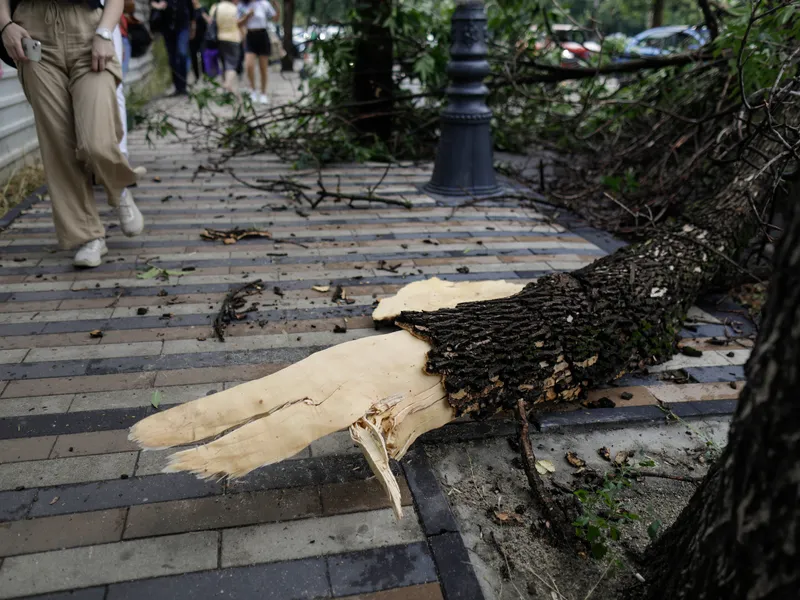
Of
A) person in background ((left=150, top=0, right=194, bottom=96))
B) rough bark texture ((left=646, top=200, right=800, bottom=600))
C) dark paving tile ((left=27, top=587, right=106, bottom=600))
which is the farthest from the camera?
person in background ((left=150, top=0, right=194, bottom=96))

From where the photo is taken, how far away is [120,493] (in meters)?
2.07

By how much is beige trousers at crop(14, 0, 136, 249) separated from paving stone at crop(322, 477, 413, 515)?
8.15 feet

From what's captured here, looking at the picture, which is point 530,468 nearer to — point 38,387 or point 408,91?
point 38,387

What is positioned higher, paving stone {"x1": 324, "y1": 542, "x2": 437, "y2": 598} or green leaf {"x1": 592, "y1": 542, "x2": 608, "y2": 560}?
green leaf {"x1": 592, "y1": 542, "x2": 608, "y2": 560}

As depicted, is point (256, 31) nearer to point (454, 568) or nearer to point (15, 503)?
point (15, 503)

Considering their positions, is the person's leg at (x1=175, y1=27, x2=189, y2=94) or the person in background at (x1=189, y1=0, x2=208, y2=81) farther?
the person in background at (x1=189, y1=0, x2=208, y2=81)

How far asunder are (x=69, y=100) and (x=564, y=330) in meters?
2.98

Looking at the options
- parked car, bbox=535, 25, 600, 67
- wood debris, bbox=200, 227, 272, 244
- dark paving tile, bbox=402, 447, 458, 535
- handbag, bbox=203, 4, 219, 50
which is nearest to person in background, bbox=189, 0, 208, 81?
handbag, bbox=203, 4, 219, 50

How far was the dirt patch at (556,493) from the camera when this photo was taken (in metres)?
1.84

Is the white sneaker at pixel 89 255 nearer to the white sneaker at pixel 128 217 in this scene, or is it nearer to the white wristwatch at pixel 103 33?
the white sneaker at pixel 128 217

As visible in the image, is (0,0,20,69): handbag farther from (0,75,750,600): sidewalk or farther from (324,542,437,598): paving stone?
(324,542,437,598): paving stone

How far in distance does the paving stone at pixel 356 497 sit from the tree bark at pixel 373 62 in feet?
16.7

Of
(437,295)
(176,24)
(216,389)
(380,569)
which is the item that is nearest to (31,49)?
(216,389)

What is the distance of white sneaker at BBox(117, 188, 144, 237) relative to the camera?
421 centimetres
